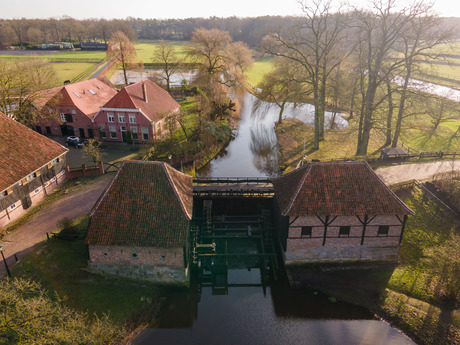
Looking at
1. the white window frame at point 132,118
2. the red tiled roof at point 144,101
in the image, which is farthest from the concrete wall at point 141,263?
the white window frame at point 132,118

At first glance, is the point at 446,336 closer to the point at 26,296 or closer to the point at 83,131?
the point at 26,296

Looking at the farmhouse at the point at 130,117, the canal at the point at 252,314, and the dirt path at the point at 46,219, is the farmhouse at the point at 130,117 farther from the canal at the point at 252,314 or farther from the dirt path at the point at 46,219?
the canal at the point at 252,314

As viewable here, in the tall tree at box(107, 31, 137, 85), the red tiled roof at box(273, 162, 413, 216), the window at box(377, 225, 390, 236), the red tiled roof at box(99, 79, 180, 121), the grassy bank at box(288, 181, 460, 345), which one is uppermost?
the tall tree at box(107, 31, 137, 85)

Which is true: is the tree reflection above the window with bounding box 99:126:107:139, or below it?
below

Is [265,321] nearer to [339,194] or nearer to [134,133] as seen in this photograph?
[339,194]

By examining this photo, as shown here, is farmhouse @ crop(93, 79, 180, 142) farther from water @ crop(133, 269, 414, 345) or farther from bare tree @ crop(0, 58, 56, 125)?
water @ crop(133, 269, 414, 345)

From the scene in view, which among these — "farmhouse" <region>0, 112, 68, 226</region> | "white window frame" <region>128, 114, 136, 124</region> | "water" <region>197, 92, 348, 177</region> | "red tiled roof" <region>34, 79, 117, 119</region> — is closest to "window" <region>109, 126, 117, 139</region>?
"white window frame" <region>128, 114, 136, 124</region>
